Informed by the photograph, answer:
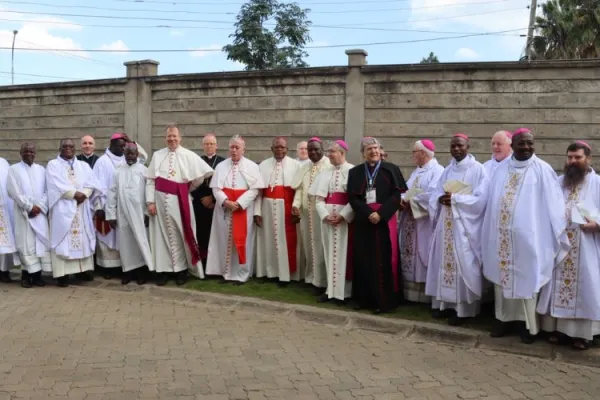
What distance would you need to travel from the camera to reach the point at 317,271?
756 cm

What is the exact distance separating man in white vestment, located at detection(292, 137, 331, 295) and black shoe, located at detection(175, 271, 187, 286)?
1779 mm

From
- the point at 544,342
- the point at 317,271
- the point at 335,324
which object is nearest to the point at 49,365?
the point at 335,324

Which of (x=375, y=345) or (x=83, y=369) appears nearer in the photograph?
(x=83, y=369)

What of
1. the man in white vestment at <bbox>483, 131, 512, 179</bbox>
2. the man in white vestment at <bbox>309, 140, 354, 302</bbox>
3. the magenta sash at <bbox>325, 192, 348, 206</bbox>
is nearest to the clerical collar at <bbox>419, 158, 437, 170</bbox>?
the man in white vestment at <bbox>483, 131, 512, 179</bbox>

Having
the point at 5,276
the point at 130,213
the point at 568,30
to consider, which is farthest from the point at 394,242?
the point at 568,30

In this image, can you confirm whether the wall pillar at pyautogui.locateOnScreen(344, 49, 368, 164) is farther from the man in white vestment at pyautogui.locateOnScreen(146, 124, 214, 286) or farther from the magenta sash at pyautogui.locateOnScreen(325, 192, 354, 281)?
the magenta sash at pyautogui.locateOnScreen(325, 192, 354, 281)

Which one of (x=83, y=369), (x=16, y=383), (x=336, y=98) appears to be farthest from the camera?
(x=336, y=98)

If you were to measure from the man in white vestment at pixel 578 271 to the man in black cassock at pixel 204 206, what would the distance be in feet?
16.1

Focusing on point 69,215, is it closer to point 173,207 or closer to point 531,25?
point 173,207

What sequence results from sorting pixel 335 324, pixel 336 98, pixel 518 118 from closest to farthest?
pixel 335 324, pixel 518 118, pixel 336 98

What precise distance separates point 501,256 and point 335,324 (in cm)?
197

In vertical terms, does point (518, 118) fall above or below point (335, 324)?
above

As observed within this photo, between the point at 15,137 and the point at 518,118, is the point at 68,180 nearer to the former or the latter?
the point at 518,118

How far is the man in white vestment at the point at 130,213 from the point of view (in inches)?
328
